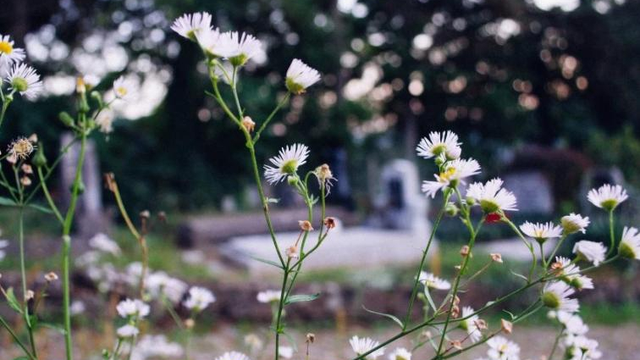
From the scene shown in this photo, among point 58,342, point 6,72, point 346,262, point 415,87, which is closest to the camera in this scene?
point 6,72

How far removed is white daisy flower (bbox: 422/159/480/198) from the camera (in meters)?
0.72

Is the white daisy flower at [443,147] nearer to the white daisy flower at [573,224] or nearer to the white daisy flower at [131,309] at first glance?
the white daisy flower at [573,224]

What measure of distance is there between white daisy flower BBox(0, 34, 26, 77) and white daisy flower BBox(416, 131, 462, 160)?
56 cm

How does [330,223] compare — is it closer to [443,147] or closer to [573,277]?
[443,147]

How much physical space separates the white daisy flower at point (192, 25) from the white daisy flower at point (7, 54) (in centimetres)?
25

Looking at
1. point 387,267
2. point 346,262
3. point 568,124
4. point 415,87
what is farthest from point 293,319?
point 568,124

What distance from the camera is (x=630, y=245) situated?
0.72 m

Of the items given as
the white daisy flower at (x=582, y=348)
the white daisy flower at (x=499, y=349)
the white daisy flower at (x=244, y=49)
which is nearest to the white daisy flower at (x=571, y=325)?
the white daisy flower at (x=582, y=348)

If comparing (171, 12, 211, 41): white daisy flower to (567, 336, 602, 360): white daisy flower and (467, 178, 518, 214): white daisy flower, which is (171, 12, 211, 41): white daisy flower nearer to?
(467, 178, 518, 214): white daisy flower

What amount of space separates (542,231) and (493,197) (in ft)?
0.35

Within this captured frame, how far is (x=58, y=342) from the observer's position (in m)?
4.74

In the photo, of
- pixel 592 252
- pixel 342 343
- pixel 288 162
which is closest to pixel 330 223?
pixel 288 162

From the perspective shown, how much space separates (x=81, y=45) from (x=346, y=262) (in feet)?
28.2

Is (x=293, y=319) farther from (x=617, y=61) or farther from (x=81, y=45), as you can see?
(x=617, y=61)
